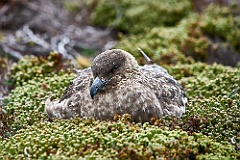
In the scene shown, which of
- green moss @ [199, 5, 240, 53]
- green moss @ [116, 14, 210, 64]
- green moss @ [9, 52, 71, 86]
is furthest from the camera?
green moss @ [199, 5, 240, 53]

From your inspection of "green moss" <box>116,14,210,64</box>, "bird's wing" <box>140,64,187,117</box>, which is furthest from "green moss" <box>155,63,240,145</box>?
"green moss" <box>116,14,210,64</box>

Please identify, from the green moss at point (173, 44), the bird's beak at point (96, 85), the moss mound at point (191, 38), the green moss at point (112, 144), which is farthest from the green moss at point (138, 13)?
the green moss at point (112, 144)

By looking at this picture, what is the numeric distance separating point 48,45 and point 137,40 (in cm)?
159

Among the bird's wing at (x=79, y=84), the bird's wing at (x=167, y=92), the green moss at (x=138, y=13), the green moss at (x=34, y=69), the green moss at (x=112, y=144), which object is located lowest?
the green moss at (x=112, y=144)

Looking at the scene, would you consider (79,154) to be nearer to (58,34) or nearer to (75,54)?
(75,54)

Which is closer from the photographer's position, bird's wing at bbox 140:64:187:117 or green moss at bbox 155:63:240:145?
green moss at bbox 155:63:240:145

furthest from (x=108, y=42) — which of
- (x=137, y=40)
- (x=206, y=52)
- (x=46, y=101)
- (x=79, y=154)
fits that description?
(x=79, y=154)

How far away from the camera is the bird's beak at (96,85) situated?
441cm

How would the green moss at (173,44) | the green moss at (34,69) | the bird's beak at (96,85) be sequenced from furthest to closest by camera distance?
Result: the green moss at (173,44) → the green moss at (34,69) → the bird's beak at (96,85)

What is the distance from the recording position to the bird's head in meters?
4.48

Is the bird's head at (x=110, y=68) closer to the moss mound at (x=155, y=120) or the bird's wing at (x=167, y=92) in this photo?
the bird's wing at (x=167, y=92)

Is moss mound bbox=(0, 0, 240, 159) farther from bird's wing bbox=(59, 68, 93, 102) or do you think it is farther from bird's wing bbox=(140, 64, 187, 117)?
bird's wing bbox=(59, 68, 93, 102)

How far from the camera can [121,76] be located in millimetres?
4668

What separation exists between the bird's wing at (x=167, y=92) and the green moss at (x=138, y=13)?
3899mm
